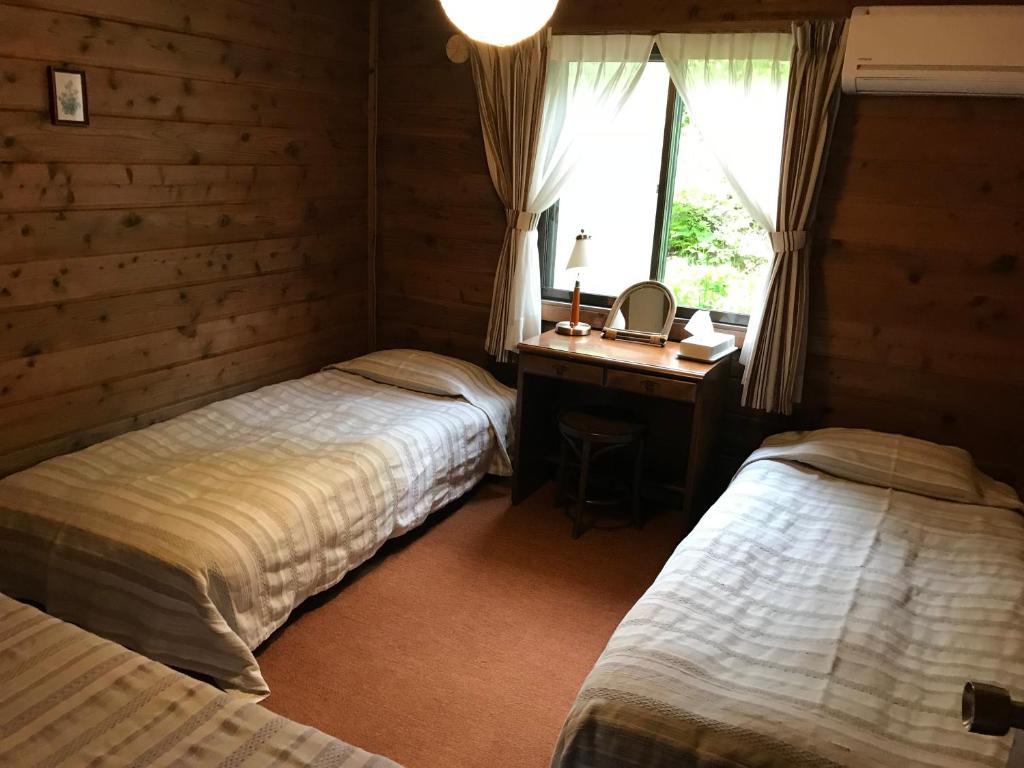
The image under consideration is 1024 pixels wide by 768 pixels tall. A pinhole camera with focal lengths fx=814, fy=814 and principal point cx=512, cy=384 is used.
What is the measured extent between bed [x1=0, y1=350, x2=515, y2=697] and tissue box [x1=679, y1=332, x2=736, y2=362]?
93 centimetres

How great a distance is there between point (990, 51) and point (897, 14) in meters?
0.32

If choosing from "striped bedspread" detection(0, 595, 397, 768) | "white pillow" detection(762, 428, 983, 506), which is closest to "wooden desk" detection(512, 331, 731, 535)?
"white pillow" detection(762, 428, 983, 506)

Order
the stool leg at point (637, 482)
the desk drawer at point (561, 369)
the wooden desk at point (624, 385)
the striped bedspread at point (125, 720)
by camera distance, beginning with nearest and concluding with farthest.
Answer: the striped bedspread at point (125, 720), the wooden desk at point (624, 385), the desk drawer at point (561, 369), the stool leg at point (637, 482)

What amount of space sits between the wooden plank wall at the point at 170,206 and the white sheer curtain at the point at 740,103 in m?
1.59

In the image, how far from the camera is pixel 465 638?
2.56 m

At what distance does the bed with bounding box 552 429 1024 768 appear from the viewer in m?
1.57

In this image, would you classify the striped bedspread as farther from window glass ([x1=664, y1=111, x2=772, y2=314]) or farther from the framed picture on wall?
window glass ([x1=664, y1=111, x2=772, y2=314])

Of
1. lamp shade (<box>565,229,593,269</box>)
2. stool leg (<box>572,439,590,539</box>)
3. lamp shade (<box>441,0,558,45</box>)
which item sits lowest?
stool leg (<box>572,439,590,539</box>)

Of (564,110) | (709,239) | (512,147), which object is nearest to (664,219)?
(709,239)

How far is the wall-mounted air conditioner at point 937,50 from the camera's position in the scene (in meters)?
2.68

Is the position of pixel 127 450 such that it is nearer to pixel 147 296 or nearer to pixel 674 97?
pixel 147 296

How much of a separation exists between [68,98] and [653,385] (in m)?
2.21

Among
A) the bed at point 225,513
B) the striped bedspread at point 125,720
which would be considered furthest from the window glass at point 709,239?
the striped bedspread at point 125,720

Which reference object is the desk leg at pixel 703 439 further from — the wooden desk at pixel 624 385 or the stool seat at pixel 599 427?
the stool seat at pixel 599 427
